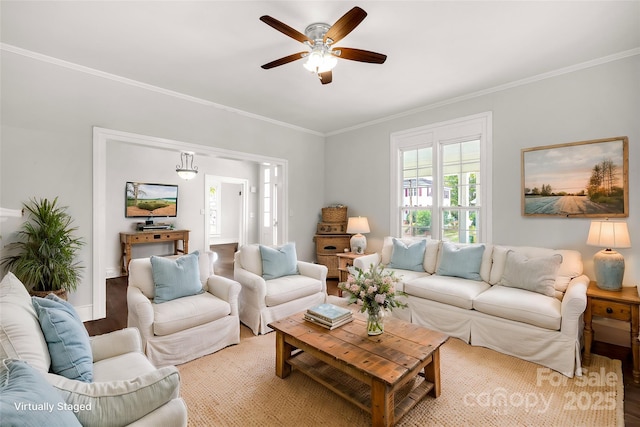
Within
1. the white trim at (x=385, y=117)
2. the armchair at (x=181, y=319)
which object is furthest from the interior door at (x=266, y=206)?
the armchair at (x=181, y=319)

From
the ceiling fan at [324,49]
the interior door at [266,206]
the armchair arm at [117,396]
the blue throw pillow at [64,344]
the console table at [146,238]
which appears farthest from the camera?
the interior door at [266,206]

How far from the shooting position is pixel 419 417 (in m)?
1.88

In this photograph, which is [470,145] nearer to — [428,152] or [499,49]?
[428,152]

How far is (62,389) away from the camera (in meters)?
1.10

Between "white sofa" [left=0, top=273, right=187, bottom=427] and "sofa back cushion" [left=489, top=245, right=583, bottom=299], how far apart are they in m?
3.20

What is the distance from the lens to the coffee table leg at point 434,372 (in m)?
2.05

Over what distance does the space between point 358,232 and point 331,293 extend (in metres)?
1.04

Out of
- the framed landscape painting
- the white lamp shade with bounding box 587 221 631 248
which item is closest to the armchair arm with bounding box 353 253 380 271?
the framed landscape painting

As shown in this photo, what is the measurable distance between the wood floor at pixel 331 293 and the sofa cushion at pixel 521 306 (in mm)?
573

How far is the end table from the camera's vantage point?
7.49 ft

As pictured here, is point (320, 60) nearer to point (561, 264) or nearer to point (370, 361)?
point (370, 361)

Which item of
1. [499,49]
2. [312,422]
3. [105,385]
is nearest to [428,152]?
[499,49]

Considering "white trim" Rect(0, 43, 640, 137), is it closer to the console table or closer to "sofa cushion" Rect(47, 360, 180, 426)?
the console table

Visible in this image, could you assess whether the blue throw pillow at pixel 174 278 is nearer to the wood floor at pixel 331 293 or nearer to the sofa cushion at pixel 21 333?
the wood floor at pixel 331 293
